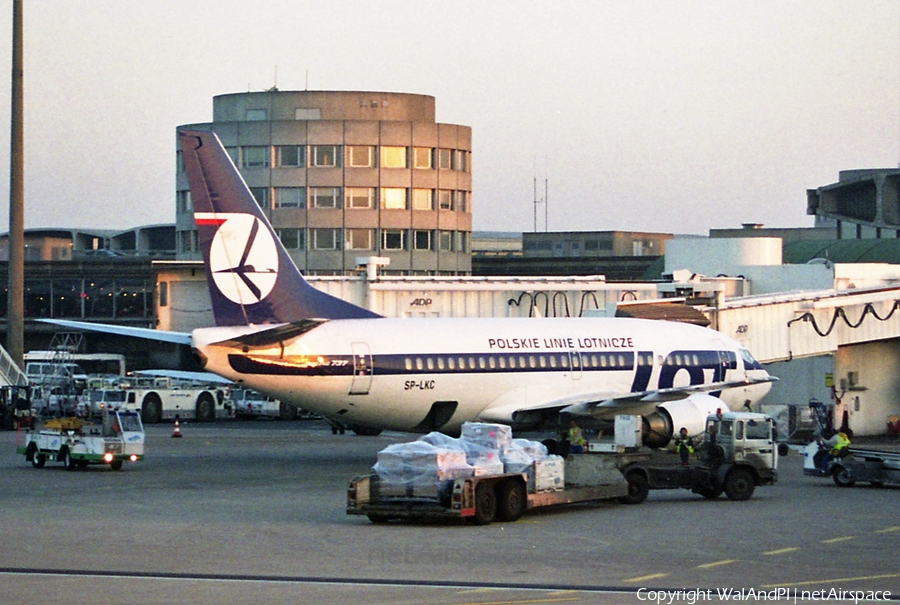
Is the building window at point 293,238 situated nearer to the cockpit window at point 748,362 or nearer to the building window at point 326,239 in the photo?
the building window at point 326,239

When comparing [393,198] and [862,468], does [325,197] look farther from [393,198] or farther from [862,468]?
[862,468]

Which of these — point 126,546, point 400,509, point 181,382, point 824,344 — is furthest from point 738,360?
point 181,382

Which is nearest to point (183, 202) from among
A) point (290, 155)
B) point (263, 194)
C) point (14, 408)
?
point (263, 194)

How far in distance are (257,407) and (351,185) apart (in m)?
33.3

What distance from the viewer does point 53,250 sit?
411 feet

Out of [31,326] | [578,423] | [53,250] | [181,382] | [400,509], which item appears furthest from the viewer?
[53,250]

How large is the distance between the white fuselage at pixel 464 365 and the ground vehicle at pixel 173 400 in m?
29.2

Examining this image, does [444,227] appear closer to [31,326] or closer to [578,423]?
[31,326]

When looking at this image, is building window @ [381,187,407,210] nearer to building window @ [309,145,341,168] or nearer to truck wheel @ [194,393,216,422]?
building window @ [309,145,341,168]

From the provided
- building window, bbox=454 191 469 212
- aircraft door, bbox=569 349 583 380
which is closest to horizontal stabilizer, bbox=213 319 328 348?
aircraft door, bbox=569 349 583 380

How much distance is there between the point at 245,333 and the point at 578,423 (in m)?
10.3

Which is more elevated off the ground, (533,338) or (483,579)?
(533,338)

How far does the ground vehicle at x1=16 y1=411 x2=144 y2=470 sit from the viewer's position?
38.6 metres

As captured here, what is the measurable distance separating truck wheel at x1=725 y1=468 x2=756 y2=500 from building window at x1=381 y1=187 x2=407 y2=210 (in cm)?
7451
